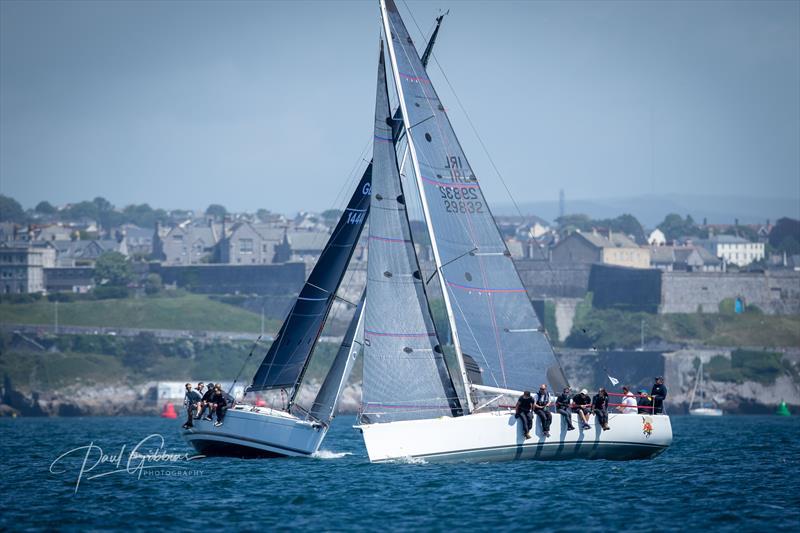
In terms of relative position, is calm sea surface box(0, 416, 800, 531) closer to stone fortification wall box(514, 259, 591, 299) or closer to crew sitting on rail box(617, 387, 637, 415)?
crew sitting on rail box(617, 387, 637, 415)

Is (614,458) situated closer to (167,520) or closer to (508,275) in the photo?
(508,275)

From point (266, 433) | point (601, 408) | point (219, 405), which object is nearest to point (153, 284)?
point (219, 405)

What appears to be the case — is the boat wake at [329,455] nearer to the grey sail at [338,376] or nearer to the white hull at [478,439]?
the grey sail at [338,376]

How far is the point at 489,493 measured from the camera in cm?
2709

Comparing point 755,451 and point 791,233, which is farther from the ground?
point 791,233

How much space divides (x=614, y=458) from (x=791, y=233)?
17407 centimetres

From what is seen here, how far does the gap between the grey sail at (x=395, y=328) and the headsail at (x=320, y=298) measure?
15.0 feet

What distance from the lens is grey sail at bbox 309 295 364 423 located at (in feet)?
112

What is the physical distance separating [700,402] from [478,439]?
77470mm

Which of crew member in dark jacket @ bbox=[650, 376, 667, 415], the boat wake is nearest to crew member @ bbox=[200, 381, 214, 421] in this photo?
the boat wake

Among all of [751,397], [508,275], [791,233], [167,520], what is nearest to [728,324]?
[751,397]

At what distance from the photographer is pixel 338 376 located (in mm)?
34688

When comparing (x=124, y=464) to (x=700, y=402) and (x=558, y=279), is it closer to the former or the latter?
(x=700, y=402)

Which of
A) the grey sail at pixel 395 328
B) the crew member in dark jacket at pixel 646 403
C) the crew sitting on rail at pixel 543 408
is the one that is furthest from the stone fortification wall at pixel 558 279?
the crew sitting on rail at pixel 543 408
